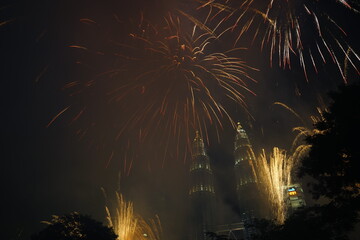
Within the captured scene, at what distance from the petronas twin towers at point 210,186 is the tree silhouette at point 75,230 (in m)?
113

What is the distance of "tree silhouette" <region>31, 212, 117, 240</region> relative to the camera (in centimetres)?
4303

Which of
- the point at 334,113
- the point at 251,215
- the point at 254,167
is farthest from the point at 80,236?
the point at 254,167

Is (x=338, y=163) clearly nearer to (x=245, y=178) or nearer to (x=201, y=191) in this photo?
(x=245, y=178)

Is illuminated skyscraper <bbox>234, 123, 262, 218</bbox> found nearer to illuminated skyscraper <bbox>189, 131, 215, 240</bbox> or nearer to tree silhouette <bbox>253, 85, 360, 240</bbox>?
illuminated skyscraper <bbox>189, 131, 215, 240</bbox>

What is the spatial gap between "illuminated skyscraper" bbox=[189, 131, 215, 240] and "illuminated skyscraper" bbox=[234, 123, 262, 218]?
15.7 meters

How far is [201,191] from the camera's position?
162m

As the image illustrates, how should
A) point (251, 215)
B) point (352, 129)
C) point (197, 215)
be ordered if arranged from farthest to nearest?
point (197, 215)
point (251, 215)
point (352, 129)

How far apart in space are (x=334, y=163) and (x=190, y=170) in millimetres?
150193

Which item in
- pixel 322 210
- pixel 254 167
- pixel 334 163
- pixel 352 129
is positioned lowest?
pixel 322 210

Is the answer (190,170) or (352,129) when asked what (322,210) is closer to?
(352,129)

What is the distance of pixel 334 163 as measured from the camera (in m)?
20.0

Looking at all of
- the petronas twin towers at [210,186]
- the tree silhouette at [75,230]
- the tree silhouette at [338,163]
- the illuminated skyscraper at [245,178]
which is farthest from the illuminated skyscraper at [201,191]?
the tree silhouette at [338,163]

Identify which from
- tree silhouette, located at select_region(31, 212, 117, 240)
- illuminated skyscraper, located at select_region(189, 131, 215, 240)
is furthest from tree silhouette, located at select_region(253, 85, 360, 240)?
illuminated skyscraper, located at select_region(189, 131, 215, 240)

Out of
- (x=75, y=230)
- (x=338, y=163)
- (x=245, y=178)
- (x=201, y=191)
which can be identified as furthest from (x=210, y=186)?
(x=338, y=163)
